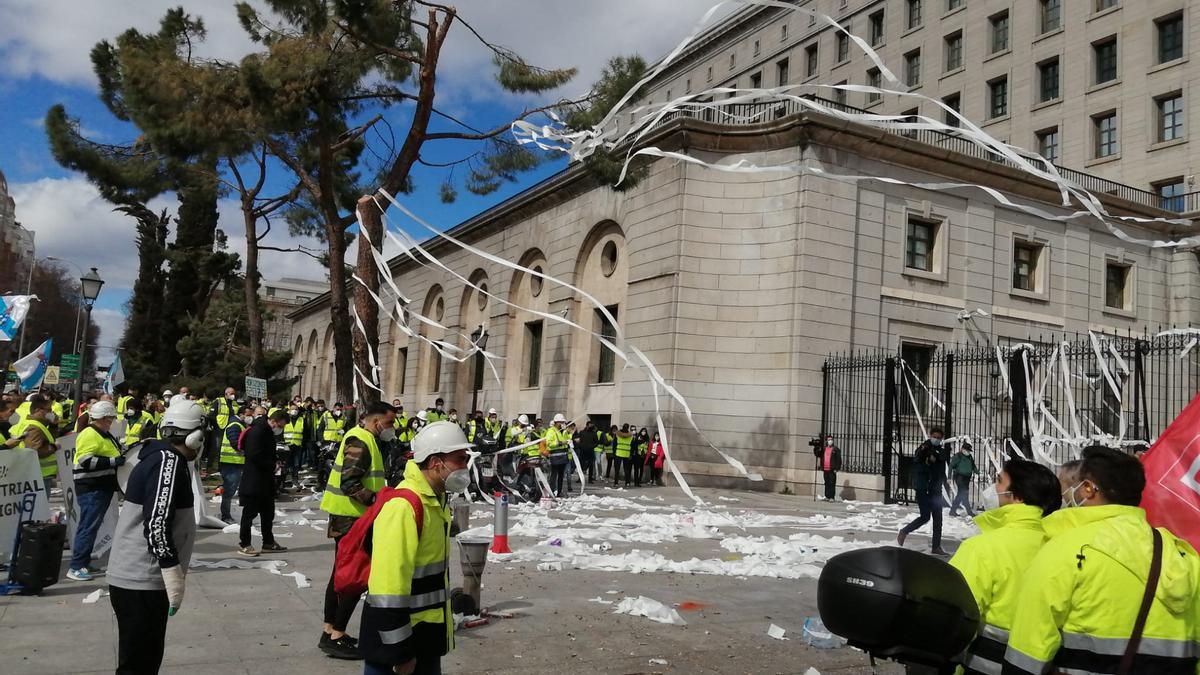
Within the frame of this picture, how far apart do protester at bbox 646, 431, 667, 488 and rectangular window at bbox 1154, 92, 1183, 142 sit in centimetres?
2332

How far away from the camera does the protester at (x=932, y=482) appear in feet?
38.6

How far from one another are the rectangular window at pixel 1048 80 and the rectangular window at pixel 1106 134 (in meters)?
1.99

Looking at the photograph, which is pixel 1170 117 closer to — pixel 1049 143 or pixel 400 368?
pixel 1049 143

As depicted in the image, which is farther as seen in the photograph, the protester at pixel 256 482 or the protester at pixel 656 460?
the protester at pixel 656 460

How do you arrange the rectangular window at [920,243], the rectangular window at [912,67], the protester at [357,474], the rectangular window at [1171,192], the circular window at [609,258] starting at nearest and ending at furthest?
1. the protester at [357,474]
2. the rectangular window at [920,243]
3. the circular window at [609,258]
4. the rectangular window at [1171,192]
5. the rectangular window at [912,67]

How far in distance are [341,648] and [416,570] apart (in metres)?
2.70

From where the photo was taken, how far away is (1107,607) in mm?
2662

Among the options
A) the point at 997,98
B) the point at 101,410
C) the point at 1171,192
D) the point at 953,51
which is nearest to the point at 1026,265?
→ the point at 1171,192

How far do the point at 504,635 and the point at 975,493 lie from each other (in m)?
16.1

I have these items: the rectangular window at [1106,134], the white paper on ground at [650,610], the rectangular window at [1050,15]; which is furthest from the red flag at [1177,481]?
the rectangular window at [1050,15]

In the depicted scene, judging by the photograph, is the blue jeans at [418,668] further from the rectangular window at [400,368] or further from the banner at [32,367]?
the rectangular window at [400,368]

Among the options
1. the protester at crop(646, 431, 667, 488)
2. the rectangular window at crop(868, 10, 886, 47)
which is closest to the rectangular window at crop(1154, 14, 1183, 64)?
the rectangular window at crop(868, 10, 886, 47)

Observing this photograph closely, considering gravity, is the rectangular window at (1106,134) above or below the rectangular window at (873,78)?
below

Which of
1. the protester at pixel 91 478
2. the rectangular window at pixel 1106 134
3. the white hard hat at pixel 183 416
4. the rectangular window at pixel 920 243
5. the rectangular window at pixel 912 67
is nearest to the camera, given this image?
the white hard hat at pixel 183 416
